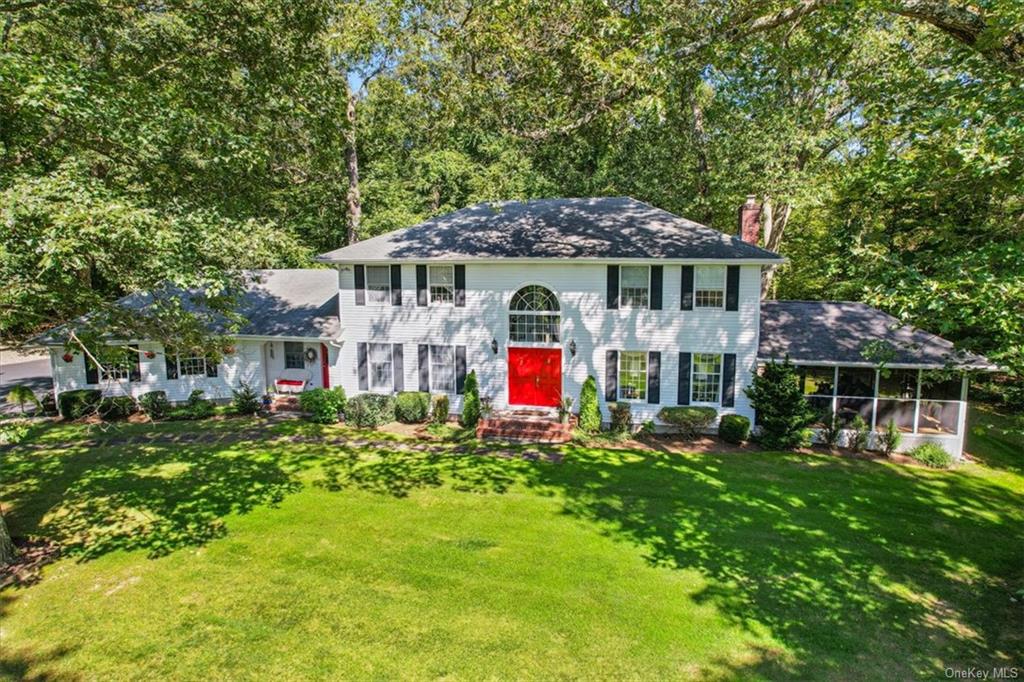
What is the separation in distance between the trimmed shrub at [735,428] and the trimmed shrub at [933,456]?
451 cm

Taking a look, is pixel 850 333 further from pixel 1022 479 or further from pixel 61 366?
pixel 61 366

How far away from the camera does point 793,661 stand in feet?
22.6

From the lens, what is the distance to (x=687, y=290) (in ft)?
53.3

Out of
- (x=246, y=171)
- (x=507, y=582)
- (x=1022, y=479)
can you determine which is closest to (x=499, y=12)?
(x=246, y=171)

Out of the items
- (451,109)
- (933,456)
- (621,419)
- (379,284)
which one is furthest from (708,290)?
(379,284)

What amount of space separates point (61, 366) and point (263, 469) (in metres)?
11.8

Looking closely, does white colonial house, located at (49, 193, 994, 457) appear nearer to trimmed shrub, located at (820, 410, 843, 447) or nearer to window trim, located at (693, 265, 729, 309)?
window trim, located at (693, 265, 729, 309)

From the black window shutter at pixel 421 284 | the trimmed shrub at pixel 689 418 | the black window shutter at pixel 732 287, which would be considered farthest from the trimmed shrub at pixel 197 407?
the black window shutter at pixel 732 287

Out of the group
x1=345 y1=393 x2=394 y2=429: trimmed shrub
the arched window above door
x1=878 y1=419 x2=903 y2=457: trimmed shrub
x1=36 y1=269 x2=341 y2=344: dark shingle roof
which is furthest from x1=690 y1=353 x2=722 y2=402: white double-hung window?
x1=36 y1=269 x2=341 y2=344: dark shingle roof

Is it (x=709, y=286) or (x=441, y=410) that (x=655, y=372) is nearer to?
(x=709, y=286)

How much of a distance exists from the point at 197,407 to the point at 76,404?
3.99 m

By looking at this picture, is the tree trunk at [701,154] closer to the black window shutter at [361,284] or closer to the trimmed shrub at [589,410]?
the trimmed shrub at [589,410]

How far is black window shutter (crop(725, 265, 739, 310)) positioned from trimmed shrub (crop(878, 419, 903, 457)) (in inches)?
221

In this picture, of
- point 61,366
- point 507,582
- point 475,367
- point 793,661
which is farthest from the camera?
point 61,366
